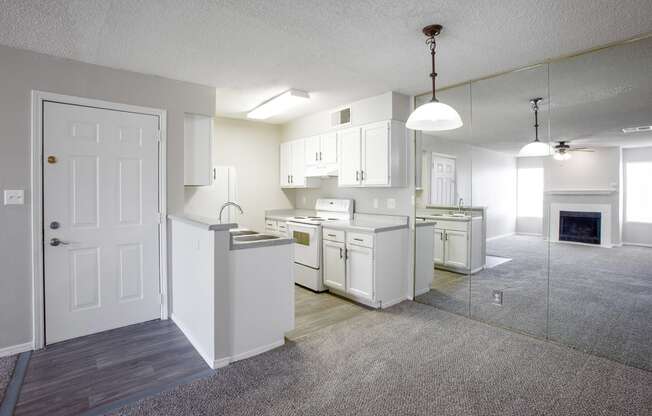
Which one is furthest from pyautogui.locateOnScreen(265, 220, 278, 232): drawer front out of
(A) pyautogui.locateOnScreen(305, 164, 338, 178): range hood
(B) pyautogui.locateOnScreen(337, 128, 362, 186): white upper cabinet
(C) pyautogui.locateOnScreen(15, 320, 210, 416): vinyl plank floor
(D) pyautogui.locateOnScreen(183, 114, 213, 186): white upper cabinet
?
(C) pyautogui.locateOnScreen(15, 320, 210, 416): vinyl plank floor

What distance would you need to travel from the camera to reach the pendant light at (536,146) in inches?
117

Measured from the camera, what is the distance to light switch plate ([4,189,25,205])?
2611 mm

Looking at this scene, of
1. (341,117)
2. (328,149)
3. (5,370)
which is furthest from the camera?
(328,149)

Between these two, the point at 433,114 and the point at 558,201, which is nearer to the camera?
the point at 433,114

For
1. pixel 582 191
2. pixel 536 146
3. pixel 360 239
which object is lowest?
pixel 360 239

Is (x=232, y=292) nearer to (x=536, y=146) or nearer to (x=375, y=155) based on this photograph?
(x=375, y=155)

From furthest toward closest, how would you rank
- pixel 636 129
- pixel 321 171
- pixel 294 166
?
pixel 294 166
pixel 321 171
pixel 636 129

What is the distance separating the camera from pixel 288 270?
9.15 feet

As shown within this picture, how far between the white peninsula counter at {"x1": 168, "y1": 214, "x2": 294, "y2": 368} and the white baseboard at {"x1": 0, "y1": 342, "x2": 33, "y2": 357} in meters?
1.20

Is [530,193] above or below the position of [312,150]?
below

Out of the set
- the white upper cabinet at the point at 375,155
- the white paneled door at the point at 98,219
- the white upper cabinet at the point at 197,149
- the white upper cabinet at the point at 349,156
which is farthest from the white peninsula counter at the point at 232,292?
the white upper cabinet at the point at 349,156

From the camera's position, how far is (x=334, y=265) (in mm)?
4008

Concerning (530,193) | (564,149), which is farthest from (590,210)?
(564,149)

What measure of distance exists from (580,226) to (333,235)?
2.41 meters
